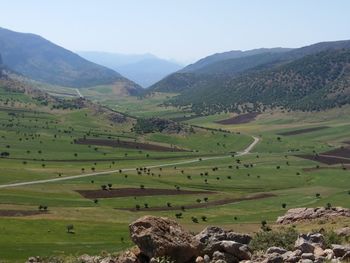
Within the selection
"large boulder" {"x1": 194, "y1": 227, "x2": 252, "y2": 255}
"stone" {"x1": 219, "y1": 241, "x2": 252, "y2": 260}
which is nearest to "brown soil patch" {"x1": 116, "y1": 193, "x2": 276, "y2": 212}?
"large boulder" {"x1": 194, "y1": 227, "x2": 252, "y2": 255}

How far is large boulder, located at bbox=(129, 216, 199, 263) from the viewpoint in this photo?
123 feet

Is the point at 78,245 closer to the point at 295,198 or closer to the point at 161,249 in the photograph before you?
the point at 161,249

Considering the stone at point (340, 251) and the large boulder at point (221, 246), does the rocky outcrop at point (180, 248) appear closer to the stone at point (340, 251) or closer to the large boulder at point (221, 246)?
the large boulder at point (221, 246)

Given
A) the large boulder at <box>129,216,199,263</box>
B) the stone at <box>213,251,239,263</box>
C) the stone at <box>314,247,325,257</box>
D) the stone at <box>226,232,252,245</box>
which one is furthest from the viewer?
the stone at <box>226,232,252,245</box>

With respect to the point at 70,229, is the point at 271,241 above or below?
above

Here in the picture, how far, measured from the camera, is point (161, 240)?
37500 millimetres

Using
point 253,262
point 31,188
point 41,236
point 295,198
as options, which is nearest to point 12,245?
point 41,236

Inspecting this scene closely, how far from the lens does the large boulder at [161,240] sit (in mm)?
37344

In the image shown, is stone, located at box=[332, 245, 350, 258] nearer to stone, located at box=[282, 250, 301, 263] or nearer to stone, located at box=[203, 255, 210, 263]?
stone, located at box=[282, 250, 301, 263]

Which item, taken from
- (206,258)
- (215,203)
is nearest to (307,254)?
(206,258)

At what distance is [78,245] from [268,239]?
1867 inches

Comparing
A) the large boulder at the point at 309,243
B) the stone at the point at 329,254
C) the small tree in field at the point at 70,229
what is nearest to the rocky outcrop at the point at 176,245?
the large boulder at the point at 309,243

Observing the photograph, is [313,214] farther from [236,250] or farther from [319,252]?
[319,252]

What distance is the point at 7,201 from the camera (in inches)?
5197
